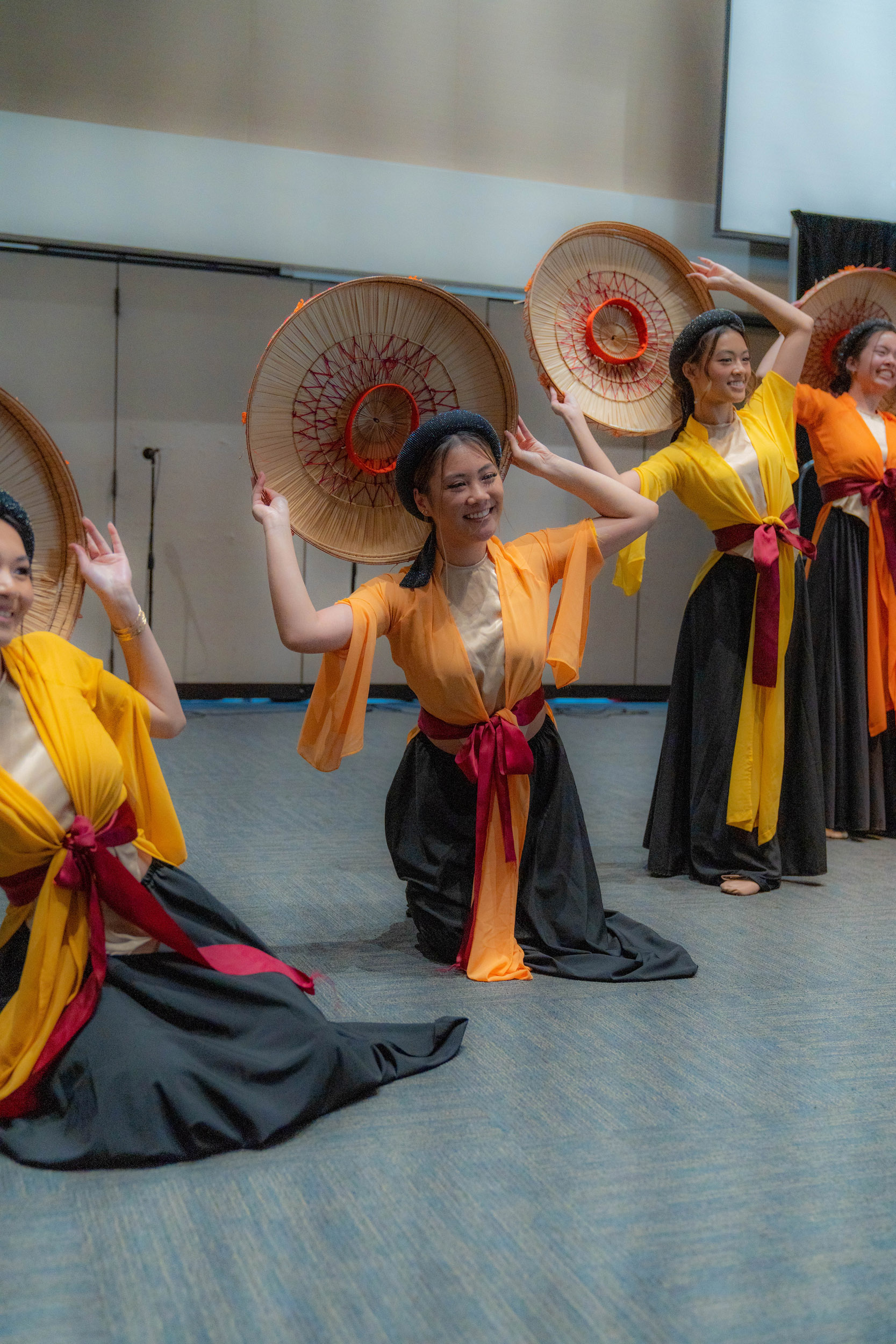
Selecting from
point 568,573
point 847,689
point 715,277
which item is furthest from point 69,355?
point 568,573

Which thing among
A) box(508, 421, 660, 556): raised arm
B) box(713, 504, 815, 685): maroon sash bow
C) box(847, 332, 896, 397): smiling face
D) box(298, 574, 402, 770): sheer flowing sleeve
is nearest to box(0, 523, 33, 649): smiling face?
box(298, 574, 402, 770): sheer flowing sleeve

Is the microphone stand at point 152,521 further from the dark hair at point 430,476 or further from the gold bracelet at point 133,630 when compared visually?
the gold bracelet at point 133,630

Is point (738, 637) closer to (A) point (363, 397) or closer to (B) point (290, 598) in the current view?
(A) point (363, 397)

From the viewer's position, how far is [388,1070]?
2.04m

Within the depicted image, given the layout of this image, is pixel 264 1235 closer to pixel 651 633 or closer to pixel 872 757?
pixel 872 757

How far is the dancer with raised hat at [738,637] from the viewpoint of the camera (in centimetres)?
331

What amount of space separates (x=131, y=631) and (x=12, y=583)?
0.74 ft

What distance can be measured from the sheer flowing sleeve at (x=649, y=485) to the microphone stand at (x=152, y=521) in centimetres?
354

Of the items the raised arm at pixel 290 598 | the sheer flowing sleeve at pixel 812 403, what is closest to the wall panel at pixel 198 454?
the sheer flowing sleeve at pixel 812 403

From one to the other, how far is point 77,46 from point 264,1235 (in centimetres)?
565

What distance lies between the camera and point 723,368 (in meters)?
3.23

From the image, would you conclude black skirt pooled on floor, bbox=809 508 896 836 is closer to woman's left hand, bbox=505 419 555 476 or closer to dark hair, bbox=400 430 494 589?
woman's left hand, bbox=505 419 555 476

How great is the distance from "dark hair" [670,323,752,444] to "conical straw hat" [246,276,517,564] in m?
0.80

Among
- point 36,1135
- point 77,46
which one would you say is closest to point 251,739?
point 77,46
